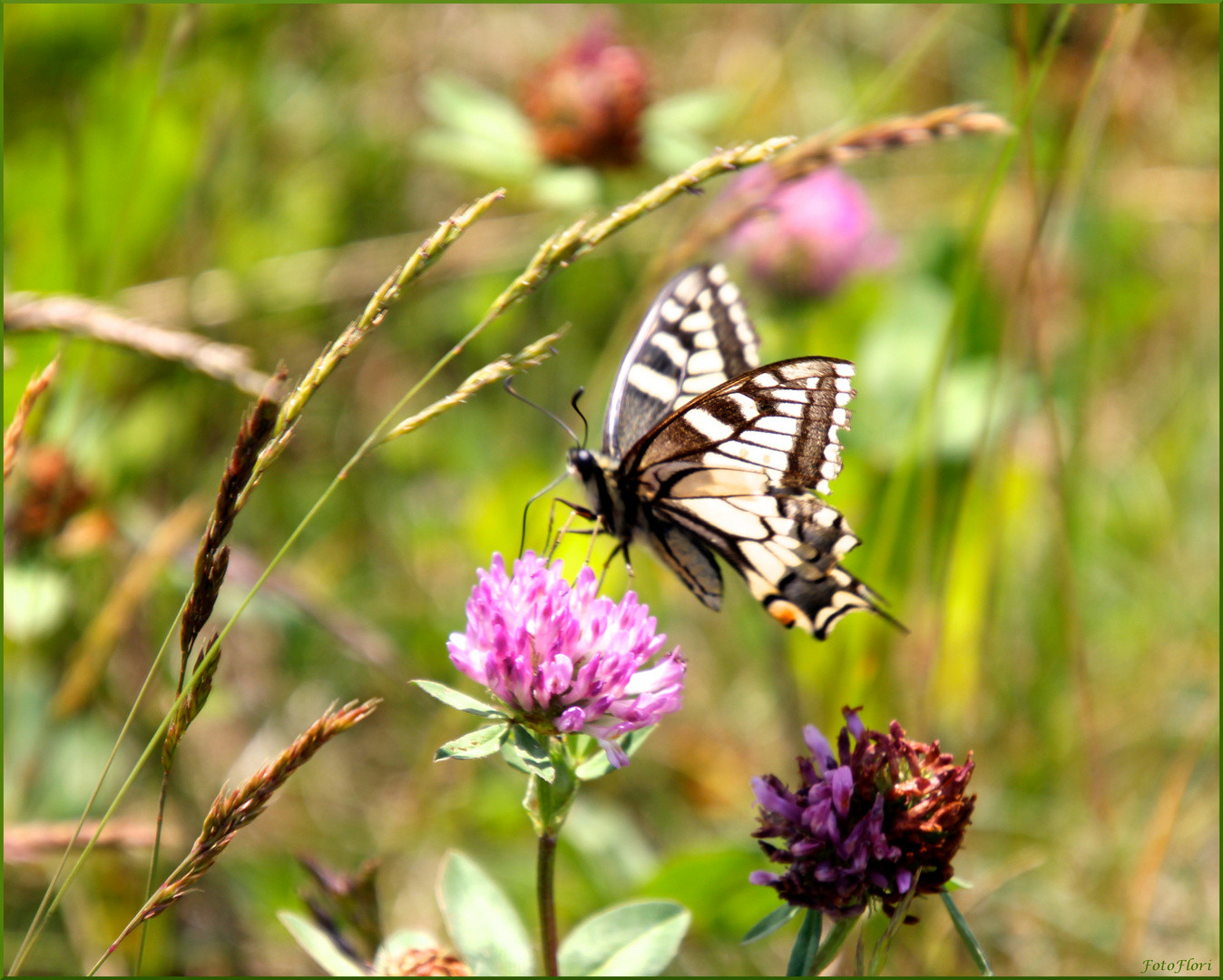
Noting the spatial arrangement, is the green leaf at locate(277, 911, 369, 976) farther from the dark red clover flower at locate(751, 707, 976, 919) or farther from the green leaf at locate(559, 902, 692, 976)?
the dark red clover flower at locate(751, 707, 976, 919)

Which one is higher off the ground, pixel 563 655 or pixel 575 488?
pixel 575 488

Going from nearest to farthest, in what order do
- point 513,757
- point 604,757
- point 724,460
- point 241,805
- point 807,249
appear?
1. point 241,805
2. point 513,757
3. point 604,757
4. point 724,460
5. point 807,249

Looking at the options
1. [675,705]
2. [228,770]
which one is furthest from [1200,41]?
[228,770]

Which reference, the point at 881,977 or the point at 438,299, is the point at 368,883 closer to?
the point at 881,977

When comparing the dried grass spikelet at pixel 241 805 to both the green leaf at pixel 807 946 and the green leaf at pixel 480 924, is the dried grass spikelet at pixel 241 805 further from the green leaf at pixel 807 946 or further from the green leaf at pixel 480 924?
the green leaf at pixel 807 946

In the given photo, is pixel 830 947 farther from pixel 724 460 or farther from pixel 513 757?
pixel 724 460

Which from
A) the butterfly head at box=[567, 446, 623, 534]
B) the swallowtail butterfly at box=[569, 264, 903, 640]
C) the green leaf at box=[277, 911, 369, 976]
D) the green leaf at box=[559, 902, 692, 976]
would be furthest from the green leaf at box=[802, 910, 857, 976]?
the butterfly head at box=[567, 446, 623, 534]

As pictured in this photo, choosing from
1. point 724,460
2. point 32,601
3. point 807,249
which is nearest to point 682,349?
point 724,460
